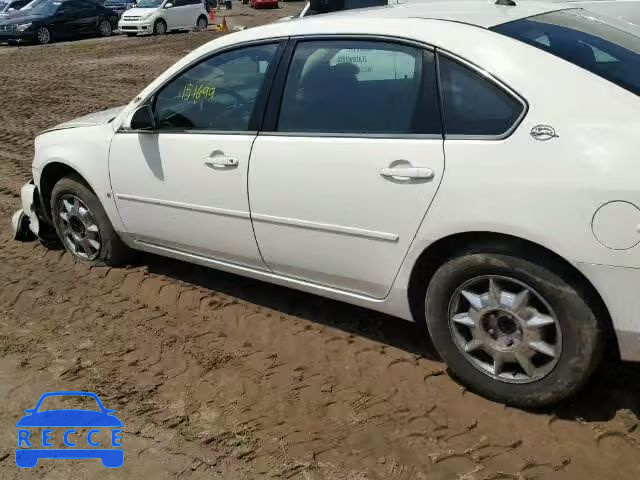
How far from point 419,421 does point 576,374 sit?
0.70 metres

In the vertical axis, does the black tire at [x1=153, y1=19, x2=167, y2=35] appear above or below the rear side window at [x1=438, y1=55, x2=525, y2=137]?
below

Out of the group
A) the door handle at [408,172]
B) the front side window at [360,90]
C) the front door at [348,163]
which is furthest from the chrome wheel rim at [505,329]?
the front side window at [360,90]

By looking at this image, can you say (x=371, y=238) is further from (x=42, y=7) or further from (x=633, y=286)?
(x=42, y=7)

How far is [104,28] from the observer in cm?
2550

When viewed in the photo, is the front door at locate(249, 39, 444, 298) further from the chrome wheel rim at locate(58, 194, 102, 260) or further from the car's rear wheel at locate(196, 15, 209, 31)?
the car's rear wheel at locate(196, 15, 209, 31)

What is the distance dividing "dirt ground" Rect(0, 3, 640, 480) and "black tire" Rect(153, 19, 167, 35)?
21238 mm

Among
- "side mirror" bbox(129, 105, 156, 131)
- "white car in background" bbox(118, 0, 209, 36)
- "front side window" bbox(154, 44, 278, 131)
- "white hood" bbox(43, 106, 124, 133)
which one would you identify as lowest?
"white car in background" bbox(118, 0, 209, 36)

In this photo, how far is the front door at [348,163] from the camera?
115 inches

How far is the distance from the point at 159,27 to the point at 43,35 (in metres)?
4.02

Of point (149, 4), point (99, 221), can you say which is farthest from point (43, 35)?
point (99, 221)

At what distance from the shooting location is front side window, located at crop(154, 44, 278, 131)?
3.58 meters

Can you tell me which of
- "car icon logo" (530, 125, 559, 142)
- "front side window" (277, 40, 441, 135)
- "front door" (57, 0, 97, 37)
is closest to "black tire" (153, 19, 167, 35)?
"front door" (57, 0, 97, 37)

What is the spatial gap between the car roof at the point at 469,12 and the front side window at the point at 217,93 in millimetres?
483

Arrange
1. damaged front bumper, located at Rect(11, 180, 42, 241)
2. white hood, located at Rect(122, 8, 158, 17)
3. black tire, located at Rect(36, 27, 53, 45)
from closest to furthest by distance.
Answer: damaged front bumper, located at Rect(11, 180, 42, 241) → black tire, located at Rect(36, 27, 53, 45) → white hood, located at Rect(122, 8, 158, 17)
